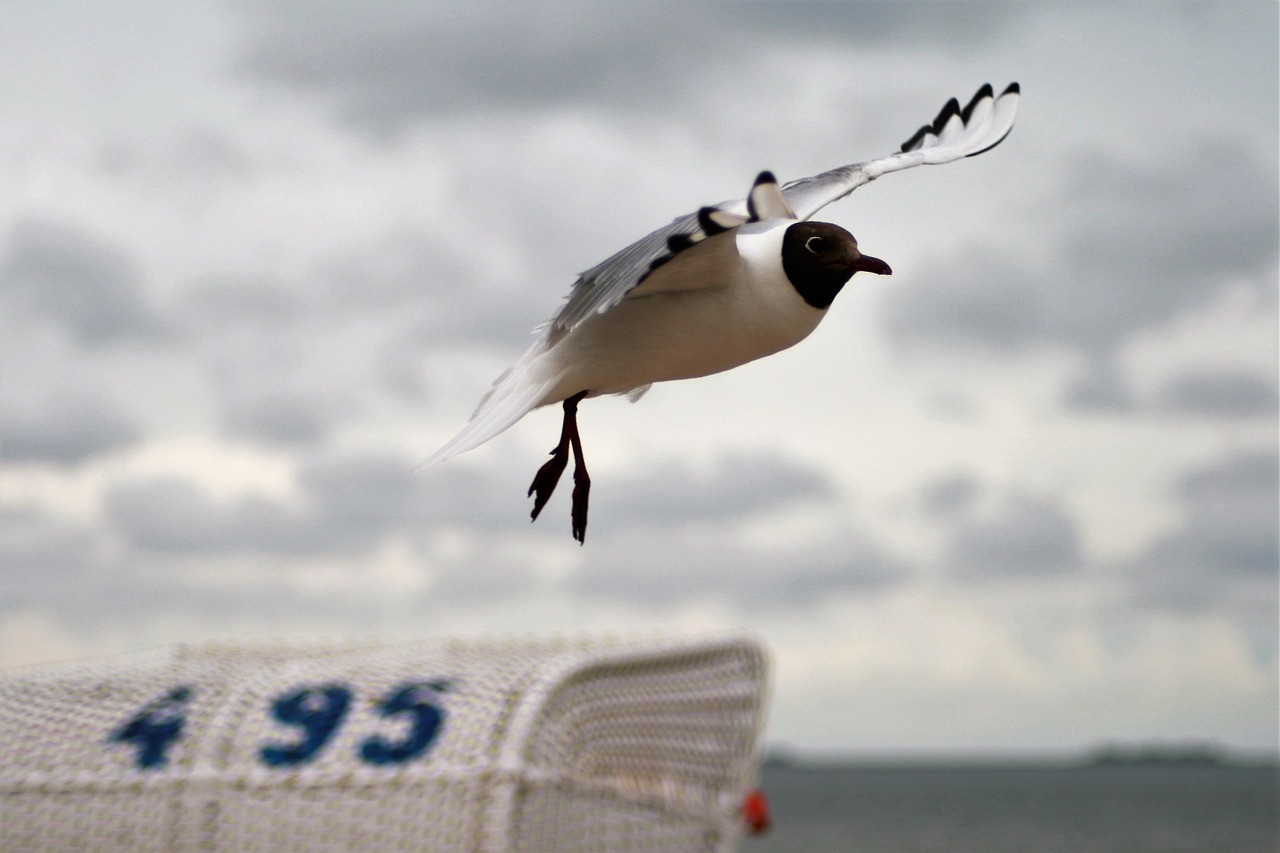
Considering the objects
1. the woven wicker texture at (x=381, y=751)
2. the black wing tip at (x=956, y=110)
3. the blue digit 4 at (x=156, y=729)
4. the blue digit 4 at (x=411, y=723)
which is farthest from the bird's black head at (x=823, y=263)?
the blue digit 4 at (x=156, y=729)

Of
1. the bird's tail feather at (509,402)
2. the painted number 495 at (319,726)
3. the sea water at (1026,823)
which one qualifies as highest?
the bird's tail feather at (509,402)

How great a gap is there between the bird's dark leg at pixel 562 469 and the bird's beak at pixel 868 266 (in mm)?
585

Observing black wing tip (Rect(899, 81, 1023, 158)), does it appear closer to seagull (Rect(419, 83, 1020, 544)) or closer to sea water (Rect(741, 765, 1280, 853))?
seagull (Rect(419, 83, 1020, 544))

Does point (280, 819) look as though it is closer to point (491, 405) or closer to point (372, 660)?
point (372, 660)

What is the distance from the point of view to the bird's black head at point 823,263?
8.04ft

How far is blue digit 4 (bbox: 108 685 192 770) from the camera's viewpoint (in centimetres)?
666

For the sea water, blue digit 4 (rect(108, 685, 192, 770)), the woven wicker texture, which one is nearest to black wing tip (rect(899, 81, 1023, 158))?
the woven wicker texture

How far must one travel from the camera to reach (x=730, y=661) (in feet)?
25.3

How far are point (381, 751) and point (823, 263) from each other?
437 centimetres

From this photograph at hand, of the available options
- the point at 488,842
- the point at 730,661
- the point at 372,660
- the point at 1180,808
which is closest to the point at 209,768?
the point at 372,660

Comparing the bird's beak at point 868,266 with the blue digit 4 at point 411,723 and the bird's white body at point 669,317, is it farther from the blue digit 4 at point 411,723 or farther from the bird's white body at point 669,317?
the blue digit 4 at point 411,723

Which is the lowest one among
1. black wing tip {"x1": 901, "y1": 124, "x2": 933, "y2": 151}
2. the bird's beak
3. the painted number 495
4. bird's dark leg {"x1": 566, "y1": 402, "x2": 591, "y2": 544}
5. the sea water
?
the sea water

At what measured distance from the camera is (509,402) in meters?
2.79

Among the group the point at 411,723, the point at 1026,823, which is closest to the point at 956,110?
the point at 411,723
